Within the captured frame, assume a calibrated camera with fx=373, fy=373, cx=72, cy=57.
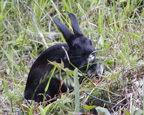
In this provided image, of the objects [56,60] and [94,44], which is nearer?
[56,60]

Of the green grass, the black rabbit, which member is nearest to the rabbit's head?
the black rabbit

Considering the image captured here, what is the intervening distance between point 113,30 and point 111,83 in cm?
156

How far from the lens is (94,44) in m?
4.71

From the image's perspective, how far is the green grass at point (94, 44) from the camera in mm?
3102

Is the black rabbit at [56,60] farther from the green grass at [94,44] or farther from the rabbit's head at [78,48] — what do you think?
the green grass at [94,44]

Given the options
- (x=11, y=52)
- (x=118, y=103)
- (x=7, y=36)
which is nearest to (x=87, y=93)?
(x=118, y=103)

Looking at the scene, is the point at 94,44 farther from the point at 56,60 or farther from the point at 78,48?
the point at 56,60

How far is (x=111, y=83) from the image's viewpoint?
317 cm

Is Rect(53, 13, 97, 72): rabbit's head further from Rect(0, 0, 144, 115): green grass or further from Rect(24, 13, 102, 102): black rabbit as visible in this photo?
Rect(0, 0, 144, 115): green grass

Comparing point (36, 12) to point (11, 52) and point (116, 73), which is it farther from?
point (116, 73)

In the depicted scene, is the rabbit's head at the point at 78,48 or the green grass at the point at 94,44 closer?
the green grass at the point at 94,44

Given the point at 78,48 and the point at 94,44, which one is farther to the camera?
the point at 94,44

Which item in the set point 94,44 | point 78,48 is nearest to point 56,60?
point 78,48

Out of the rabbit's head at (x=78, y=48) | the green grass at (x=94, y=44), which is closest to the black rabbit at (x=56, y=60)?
the rabbit's head at (x=78, y=48)
